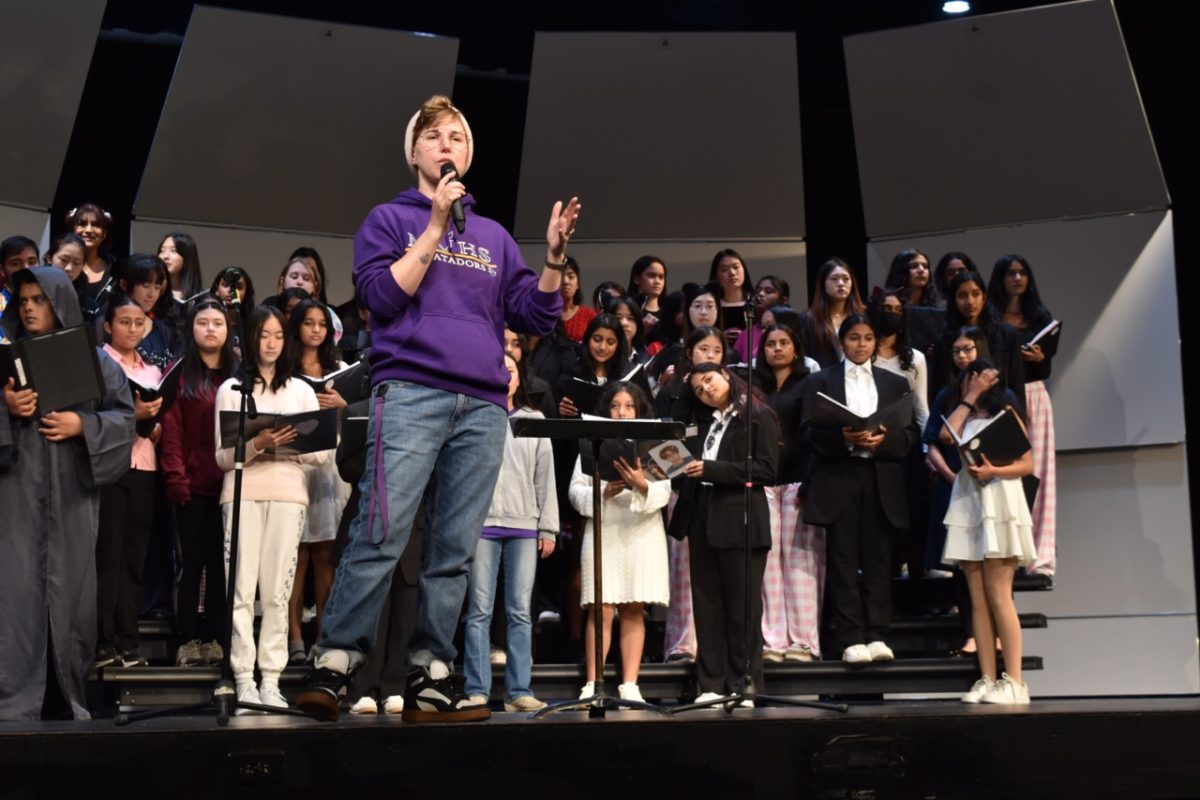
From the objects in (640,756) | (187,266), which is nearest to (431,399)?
(640,756)

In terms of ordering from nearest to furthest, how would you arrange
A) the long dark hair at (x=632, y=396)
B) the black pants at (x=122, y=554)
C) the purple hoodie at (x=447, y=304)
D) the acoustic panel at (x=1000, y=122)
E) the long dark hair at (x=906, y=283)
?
the purple hoodie at (x=447, y=304) → the black pants at (x=122, y=554) → the long dark hair at (x=632, y=396) → the long dark hair at (x=906, y=283) → the acoustic panel at (x=1000, y=122)

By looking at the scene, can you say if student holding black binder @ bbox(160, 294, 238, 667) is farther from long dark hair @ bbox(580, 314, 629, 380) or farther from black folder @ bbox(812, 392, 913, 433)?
black folder @ bbox(812, 392, 913, 433)

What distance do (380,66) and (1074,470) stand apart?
4448 millimetres

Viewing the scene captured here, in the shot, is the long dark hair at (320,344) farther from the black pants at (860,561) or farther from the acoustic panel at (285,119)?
the acoustic panel at (285,119)

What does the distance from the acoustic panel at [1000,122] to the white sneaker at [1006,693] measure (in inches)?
146

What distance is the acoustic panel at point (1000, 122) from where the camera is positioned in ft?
23.5

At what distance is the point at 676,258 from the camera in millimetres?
8016

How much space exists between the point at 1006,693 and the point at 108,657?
2979mm

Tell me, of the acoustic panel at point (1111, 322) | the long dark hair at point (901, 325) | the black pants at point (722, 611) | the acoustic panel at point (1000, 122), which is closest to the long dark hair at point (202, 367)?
the black pants at point (722, 611)

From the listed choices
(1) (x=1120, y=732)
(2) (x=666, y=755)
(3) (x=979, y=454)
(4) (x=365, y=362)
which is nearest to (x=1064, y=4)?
(3) (x=979, y=454)

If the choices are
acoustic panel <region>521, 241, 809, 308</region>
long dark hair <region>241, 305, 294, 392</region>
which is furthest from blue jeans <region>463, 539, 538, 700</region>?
acoustic panel <region>521, 241, 809, 308</region>

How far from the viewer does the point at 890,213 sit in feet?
25.2

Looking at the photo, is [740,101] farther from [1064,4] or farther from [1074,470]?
[1074,470]

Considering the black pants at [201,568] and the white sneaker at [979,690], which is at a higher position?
the black pants at [201,568]
